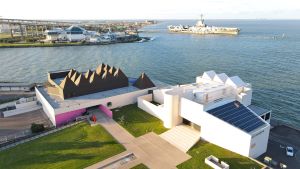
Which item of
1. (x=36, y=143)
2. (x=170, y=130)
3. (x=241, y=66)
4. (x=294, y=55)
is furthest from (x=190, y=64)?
(x=36, y=143)

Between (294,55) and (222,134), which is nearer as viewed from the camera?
(222,134)

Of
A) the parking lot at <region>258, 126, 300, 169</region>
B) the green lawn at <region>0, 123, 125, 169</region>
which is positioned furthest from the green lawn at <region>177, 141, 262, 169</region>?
the green lawn at <region>0, 123, 125, 169</region>

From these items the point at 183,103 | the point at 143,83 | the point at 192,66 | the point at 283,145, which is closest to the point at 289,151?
the point at 283,145

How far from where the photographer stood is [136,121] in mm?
38969

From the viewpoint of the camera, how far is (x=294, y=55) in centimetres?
10569

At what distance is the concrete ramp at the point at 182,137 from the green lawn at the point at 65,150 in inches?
292

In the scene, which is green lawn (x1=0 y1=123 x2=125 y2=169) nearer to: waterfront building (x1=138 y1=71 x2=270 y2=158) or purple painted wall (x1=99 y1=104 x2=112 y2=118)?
purple painted wall (x1=99 y1=104 x2=112 y2=118)

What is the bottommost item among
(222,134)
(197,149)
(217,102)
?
(197,149)

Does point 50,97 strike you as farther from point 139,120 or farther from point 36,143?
point 139,120

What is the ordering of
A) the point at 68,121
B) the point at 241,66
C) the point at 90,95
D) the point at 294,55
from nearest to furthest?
1. the point at 68,121
2. the point at 90,95
3. the point at 241,66
4. the point at 294,55

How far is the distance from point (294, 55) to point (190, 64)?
53.0m

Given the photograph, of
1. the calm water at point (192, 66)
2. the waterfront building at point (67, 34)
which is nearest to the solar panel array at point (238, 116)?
the calm water at point (192, 66)

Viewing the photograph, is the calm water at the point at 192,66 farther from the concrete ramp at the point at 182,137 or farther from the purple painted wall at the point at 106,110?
the purple painted wall at the point at 106,110

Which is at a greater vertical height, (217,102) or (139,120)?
(217,102)
